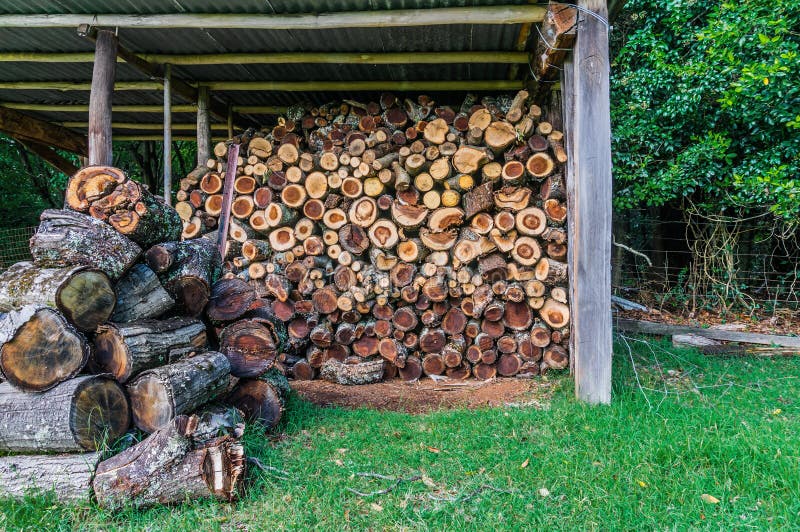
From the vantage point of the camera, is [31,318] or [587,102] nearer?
[31,318]

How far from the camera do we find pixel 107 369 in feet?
8.79

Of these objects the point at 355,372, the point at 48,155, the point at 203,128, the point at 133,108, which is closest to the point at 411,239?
the point at 355,372

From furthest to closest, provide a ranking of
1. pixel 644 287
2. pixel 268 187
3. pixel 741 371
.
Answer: pixel 644 287 < pixel 268 187 < pixel 741 371

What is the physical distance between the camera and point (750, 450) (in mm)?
2691

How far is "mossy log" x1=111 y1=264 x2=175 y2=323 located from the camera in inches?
111

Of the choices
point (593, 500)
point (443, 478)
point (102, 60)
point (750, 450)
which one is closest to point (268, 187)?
point (102, 60)

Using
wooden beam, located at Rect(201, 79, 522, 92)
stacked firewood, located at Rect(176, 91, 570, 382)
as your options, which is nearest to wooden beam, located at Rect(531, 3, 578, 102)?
stacked firewood, located at Rect(176, 91, 570, 382)

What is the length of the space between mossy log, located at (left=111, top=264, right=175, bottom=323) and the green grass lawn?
3.32 ft

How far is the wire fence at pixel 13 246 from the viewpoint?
9219 millimetres

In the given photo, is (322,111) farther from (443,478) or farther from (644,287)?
(644,287)

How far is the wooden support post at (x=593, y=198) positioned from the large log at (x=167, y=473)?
2594 millimetres

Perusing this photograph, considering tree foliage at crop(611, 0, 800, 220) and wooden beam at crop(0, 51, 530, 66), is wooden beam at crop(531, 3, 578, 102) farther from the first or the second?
tree foliage at crop(611, 0, 800, 220)

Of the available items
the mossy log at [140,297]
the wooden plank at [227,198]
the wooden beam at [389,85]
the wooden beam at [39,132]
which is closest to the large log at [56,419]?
the mossy log at [140,297]

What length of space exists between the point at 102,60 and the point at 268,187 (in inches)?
71.9
